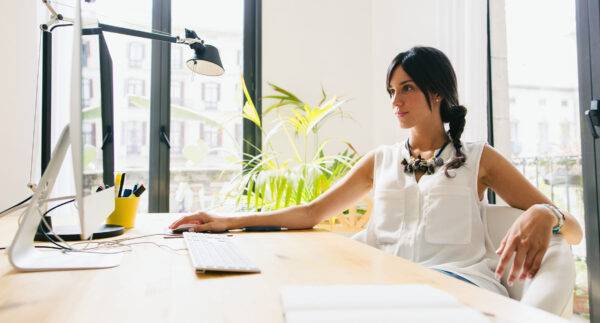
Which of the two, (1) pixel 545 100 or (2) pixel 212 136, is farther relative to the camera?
(2) pixel 212 136

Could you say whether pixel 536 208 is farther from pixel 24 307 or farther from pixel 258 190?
pixel 258 190

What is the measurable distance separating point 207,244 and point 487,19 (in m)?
1.90

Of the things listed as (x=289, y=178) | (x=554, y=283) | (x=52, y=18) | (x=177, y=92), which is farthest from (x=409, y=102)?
(x=177, y=92)

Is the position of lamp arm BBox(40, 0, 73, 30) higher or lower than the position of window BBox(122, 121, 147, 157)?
higher

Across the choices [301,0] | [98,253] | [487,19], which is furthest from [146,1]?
[98,253]

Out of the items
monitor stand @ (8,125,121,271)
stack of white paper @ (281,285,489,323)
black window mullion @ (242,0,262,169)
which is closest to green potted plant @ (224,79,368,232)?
black window mullion @ (242,0,262,169)

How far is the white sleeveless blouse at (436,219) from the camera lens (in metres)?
1.28

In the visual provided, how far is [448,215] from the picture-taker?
1322mm

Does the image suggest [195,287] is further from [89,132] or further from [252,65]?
[252,65]

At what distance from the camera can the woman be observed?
127 centimetres

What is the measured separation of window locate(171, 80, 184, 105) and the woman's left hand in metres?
2.44

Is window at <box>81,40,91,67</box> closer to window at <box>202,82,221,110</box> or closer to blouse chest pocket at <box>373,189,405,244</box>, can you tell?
blouse chest pocket at <box>373,189,405,244</box>

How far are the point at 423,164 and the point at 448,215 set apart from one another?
19 cm

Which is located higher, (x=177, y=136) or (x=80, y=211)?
(x=177, y=136)
